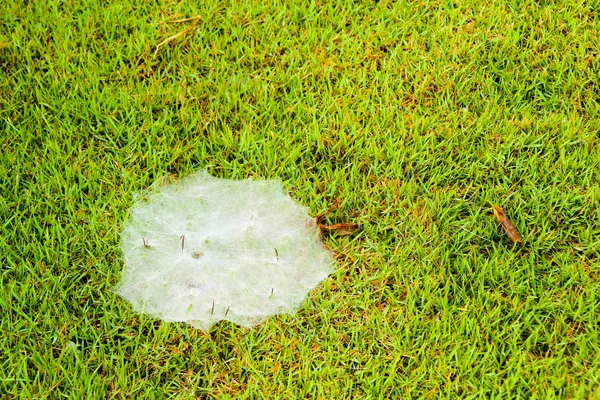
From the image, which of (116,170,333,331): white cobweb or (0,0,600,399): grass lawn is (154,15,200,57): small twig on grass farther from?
(116,170,333,331): white cobweb

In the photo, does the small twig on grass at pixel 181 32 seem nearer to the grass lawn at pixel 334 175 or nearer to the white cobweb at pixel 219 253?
the grass lawn at pixel 334 175

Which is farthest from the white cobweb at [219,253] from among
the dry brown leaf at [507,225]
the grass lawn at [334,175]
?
the dry brown leaf at [507,225]

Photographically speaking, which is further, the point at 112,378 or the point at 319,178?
the point at 319,178

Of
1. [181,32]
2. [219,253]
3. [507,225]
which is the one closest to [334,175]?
[219,253]

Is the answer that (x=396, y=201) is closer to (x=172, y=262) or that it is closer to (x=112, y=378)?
(x=172, y=262)

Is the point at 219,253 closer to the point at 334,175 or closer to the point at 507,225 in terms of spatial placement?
the point at 334,175

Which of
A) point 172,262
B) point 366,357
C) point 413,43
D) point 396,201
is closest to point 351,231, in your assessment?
point 396,201

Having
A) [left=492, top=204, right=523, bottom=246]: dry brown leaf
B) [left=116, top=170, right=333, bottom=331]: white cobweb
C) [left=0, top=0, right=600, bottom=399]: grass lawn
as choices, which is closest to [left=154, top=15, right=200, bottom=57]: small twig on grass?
[left=0, top=0, right=600, bottom=399]: grass lawn
